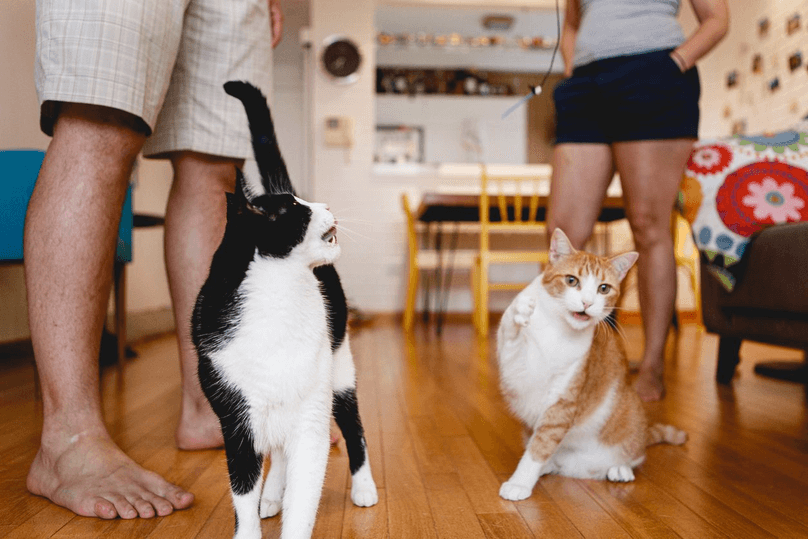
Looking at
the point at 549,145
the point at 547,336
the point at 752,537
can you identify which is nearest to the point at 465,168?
the point at 549,145

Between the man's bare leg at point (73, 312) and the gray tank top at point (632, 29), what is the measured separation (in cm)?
127

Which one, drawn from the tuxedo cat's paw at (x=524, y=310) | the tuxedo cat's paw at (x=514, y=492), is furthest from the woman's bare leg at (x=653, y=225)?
the tuxedo cat's paw at (x=514, y=492)

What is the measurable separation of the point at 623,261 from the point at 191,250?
0.84 meters

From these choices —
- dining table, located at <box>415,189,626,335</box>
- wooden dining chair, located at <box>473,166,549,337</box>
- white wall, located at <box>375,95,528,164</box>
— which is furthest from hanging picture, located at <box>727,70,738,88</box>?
wooden dining chair, located at <box>473,166,549,337</box>

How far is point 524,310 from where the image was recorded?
40.9 inches

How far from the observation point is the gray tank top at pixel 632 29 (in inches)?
61.7

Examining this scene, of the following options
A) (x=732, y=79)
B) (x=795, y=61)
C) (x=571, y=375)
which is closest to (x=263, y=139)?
(x=571, y=375)

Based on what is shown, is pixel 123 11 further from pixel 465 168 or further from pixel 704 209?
pixel 465 168

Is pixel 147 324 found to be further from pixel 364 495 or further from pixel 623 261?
pixel 623 261

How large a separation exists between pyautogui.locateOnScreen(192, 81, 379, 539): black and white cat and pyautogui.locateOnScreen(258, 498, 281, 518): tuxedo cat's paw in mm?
139

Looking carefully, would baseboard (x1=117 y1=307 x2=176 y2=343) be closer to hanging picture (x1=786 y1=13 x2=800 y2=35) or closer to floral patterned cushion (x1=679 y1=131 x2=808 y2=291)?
floral patterned cushion (x1=679 y1=131 x2=808 y2=291)

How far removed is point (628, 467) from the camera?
3.51ft

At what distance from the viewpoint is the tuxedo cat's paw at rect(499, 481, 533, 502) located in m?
0.93

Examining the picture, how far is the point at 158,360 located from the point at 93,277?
1600 mm
